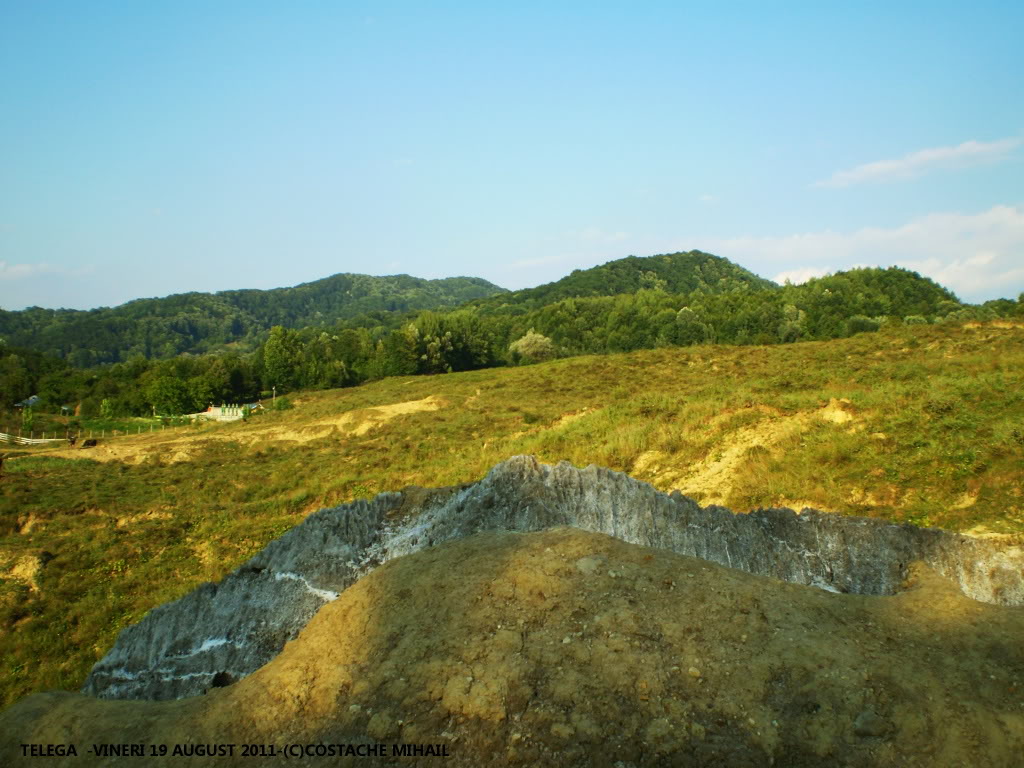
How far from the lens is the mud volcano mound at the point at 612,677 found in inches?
218

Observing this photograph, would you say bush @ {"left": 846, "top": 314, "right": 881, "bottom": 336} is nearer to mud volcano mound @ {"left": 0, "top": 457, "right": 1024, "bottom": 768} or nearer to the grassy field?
the grassy field

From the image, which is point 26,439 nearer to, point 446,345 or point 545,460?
point 446,345

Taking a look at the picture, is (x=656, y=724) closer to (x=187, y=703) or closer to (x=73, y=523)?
(x=187, y=703)

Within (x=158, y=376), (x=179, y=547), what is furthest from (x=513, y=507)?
(x=158, y=376)

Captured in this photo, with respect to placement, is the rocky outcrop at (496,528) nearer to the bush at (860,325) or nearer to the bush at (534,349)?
the bush at (860,325)

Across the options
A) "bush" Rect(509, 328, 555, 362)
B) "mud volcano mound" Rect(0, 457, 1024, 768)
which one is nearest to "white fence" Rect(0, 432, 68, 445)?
"bush" Rect(509, 328, 555, 362)

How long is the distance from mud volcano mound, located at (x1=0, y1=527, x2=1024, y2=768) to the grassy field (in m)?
7.03

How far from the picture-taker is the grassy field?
14.3 meters

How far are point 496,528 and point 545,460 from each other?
11464mm

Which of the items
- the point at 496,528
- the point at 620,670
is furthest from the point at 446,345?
the point at 620,670

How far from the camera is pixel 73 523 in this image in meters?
22.7

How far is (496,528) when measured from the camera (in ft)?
34.9

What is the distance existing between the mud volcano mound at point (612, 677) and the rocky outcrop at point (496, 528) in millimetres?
2263

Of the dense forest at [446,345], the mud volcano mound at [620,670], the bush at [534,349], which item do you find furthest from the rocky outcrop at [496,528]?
the bush at [534,349]
